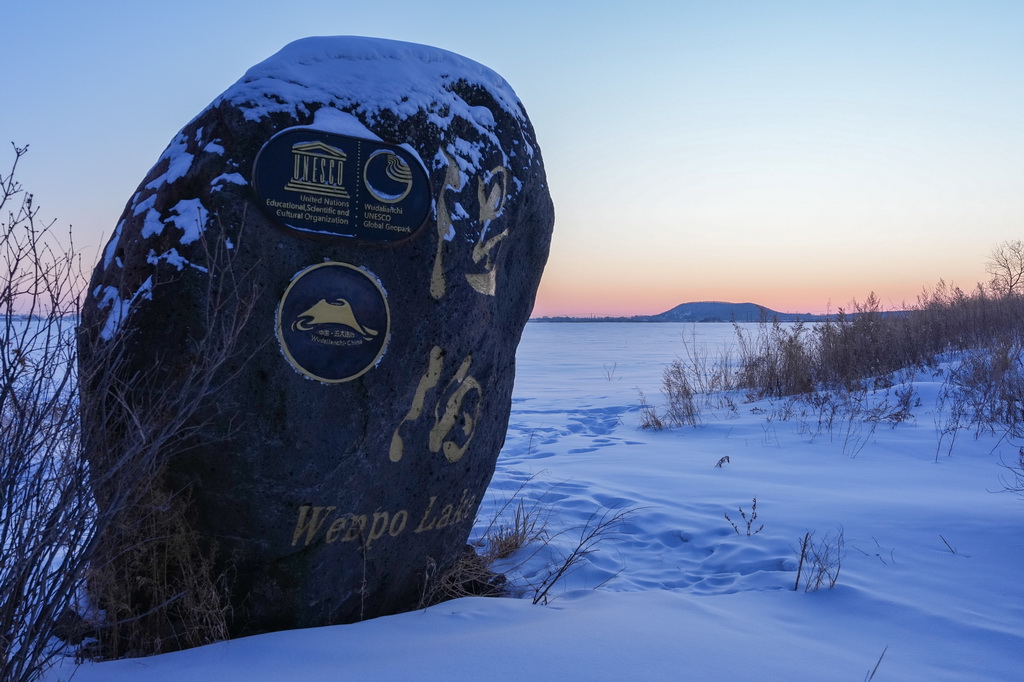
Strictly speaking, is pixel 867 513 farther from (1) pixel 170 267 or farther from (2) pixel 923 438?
(1) pixel 170 267

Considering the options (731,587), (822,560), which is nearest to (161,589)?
(731,587)

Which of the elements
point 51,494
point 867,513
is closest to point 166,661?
point 51,494

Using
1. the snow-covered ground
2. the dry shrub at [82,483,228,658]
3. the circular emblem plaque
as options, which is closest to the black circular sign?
the circular emblem plaque

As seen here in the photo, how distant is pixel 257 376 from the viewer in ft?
8.14

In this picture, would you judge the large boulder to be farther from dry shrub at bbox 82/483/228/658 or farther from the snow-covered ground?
the snow-covered ground

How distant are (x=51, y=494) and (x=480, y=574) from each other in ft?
6.31

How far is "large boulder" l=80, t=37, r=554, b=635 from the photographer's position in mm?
2383

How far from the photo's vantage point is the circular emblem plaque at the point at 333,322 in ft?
8.38

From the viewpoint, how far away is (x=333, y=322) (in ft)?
8.59

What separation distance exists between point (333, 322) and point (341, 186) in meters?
0.57

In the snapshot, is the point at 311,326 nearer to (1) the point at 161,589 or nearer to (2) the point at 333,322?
(2) the point at 333,322

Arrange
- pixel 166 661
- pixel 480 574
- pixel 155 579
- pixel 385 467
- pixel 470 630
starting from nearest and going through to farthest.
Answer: pixel 166 661 < pixel 155 579 < pixel 470 630 < pixel 385 467 < pixel 480 574

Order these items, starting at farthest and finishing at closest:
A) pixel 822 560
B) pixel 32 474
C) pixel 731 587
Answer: pixel 822 560 < pixel 731 587 < pixel 32 474

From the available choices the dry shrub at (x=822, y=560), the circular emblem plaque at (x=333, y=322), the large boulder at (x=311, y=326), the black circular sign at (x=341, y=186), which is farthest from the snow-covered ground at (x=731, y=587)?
the black circular sign at (x=341, y=186)
